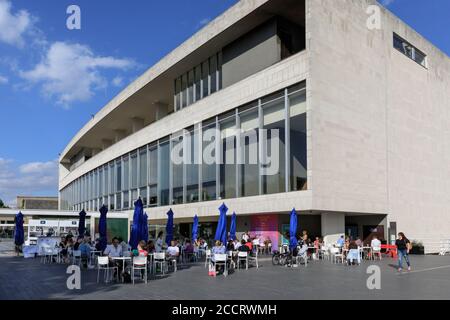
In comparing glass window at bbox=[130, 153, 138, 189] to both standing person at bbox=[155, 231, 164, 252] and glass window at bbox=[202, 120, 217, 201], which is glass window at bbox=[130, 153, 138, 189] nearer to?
glass window at bbox=[202, 120, 217, 201]

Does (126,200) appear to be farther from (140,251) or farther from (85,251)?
(140,251)

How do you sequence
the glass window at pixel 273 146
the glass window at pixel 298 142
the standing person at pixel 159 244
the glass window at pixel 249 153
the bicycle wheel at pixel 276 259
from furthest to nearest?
the glass window at pixel 249 153 < the glass window at pixel 273 146 < the glass window at pixel 298 142 < the bicycle wheel at pixel 276 259 < the standing person at pixel 159 244

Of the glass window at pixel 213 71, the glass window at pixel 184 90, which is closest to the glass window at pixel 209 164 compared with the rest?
the glass window at pixel 213 71

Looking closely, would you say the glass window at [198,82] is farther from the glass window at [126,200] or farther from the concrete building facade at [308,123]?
the glass window at [126,200]

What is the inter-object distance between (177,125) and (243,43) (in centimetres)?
810

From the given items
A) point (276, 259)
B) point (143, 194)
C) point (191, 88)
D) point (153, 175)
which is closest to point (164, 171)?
point (153, 175)

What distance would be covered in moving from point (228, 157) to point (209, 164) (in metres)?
2.12

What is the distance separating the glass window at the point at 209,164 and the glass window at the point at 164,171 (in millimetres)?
5212

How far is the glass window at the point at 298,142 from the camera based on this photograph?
75.6ft

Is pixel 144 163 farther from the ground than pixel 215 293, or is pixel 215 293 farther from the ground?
pixel 144 163

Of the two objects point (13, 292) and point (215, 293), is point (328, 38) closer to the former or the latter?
point (215, 293)

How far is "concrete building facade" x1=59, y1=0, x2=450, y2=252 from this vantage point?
23469 millimetres

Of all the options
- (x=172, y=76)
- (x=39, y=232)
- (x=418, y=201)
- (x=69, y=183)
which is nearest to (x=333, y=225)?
(x=418, y=201)
